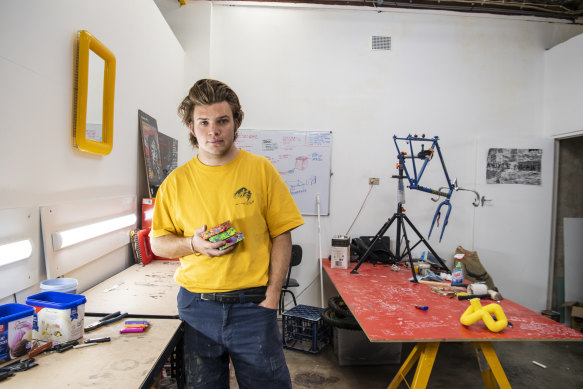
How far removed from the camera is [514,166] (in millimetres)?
3941

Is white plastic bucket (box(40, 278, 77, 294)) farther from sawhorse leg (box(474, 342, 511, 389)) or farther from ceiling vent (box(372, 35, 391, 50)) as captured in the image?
ceiling vent (box(372, 35, 391, 50))

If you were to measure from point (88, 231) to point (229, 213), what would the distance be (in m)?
0.94

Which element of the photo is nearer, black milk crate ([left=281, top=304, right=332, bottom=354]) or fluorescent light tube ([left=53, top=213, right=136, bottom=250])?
fluorescent light tube ([left=53, top=213, right=136, bottom=250])

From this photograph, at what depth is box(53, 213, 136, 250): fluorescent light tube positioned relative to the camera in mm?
1527

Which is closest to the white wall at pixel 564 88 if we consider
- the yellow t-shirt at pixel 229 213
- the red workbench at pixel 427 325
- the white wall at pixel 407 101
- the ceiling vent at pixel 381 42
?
the white wall at pixel 407 101

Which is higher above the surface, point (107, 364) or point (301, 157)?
point (301, 157)

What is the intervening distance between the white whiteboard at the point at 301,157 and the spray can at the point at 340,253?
1.96 feet

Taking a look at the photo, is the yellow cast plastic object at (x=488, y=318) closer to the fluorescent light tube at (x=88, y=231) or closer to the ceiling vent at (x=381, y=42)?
the fluorescent light tube at (x=88, y=231)

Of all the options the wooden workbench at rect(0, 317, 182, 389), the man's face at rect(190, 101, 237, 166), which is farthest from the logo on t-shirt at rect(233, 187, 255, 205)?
the wooden workbench at rect(0, 317, 182, 389)

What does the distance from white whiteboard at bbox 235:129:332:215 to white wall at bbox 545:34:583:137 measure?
2.45 m

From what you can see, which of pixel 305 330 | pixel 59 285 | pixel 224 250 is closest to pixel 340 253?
pixel 305 330

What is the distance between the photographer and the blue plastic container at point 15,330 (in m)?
1.04

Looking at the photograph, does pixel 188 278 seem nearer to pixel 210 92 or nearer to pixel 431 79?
pixel 210 92

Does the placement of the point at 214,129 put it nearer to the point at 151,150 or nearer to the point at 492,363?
the point at 151,150
